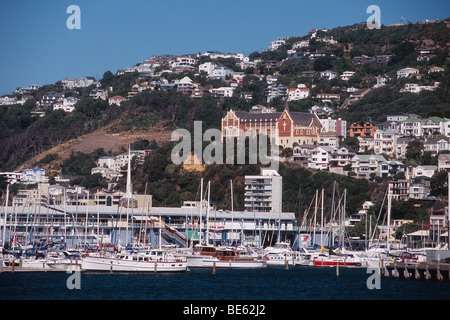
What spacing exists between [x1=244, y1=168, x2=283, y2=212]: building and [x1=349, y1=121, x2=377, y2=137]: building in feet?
121

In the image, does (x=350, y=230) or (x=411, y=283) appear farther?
(x=350, y=230)

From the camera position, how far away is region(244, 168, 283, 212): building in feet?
424

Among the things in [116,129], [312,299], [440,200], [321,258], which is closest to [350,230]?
[440,200]

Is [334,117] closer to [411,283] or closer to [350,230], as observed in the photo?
[350,230]

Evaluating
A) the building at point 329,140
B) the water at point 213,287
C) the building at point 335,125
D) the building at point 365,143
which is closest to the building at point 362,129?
the building at point 335,125

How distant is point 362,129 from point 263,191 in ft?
138

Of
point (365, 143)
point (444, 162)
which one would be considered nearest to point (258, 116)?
point (365, 143)

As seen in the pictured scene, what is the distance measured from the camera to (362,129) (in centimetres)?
16588

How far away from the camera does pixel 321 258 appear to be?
8638cm

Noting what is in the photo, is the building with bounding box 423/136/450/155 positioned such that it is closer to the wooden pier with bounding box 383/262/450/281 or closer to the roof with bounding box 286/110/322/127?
the roof with bounding box 286/110/322/127

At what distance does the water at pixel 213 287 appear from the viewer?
5838 centimetres

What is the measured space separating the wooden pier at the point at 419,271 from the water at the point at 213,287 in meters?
0.63

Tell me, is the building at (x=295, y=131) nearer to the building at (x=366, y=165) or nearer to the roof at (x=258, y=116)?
the roof at (x=258, y=116)
